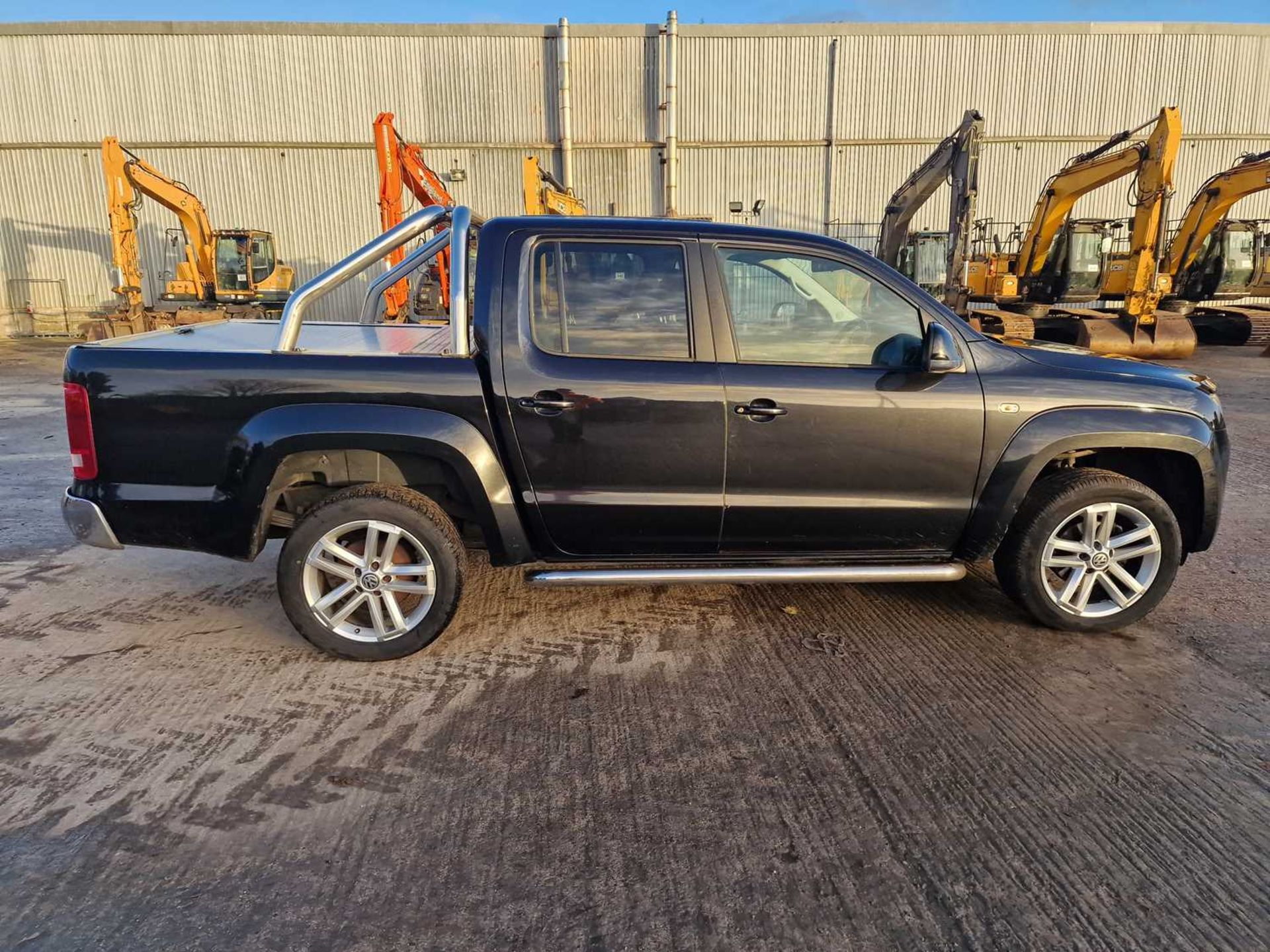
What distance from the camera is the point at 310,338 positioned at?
3871mm

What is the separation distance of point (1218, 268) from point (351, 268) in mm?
20722

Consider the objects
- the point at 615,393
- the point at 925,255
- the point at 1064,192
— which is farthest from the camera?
the point at 925,255

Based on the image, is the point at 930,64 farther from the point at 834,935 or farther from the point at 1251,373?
the point at 834,935

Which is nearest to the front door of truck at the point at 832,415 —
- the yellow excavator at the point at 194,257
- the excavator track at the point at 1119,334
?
the excavator track at the point at 1119,334

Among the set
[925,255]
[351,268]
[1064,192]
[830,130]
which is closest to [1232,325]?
[1064,192]

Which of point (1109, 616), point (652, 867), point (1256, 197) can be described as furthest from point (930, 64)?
point (652, 867)

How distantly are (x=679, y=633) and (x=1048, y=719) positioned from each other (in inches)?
61.2

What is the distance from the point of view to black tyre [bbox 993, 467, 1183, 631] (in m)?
3.49

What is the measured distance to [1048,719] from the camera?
2.93 meters

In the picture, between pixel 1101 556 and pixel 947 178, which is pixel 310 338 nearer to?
pixel 1101 556

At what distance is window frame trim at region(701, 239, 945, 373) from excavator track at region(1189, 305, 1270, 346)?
1897cm

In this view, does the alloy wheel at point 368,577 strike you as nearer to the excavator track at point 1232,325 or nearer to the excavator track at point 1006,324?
the excavator track at point 1006,324

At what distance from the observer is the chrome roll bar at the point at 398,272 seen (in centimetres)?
395

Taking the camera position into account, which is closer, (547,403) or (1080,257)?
(547,403)
